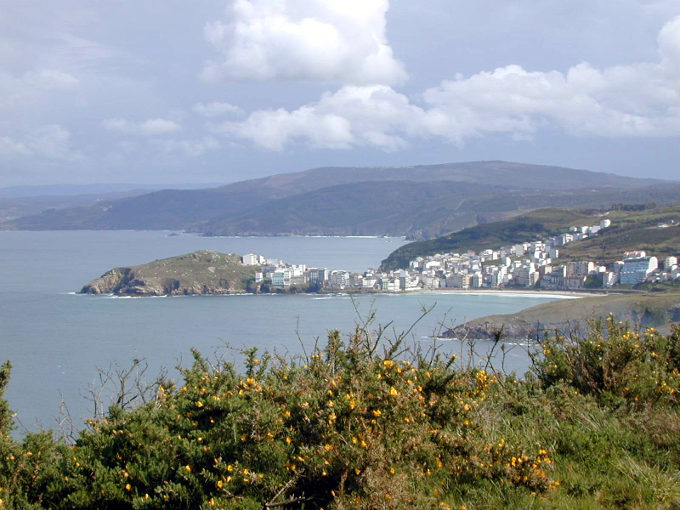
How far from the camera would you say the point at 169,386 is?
209 inches

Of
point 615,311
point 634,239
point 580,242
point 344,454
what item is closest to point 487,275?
point 580,242

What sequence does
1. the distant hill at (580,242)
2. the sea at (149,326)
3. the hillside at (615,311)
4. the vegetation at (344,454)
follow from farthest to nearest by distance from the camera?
the distant hill at (580,242), the hillside at (615,311), the sea at (149,326), the vegetation at (344,454)

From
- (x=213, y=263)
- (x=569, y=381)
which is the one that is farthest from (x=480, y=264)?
(x=569, y=381)

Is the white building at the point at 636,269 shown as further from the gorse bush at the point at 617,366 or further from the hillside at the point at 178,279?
the gorse bush at the point at 617,366

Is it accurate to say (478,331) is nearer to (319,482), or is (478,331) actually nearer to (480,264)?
Result: (319,482)

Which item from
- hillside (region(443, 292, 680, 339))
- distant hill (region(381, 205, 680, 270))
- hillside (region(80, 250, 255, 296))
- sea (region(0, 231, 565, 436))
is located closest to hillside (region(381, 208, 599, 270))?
distant hill (region(381, 205, 680, 270))

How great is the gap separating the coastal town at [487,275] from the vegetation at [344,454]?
55.1 metres

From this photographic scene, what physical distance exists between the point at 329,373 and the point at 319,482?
4.25 ft

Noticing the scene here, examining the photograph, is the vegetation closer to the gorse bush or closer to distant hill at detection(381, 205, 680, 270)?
the gorse bush

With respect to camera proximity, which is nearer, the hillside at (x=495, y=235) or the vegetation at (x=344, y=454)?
the vegetation at (x=344, y=454)

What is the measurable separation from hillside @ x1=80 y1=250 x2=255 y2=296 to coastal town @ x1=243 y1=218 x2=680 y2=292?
2.76m

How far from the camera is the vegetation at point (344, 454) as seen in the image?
3.24 metres

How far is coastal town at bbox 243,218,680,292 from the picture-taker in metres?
57.7

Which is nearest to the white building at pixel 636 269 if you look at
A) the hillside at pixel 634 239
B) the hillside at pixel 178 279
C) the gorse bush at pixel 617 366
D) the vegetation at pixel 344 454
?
the hillside at pixel 634 239
